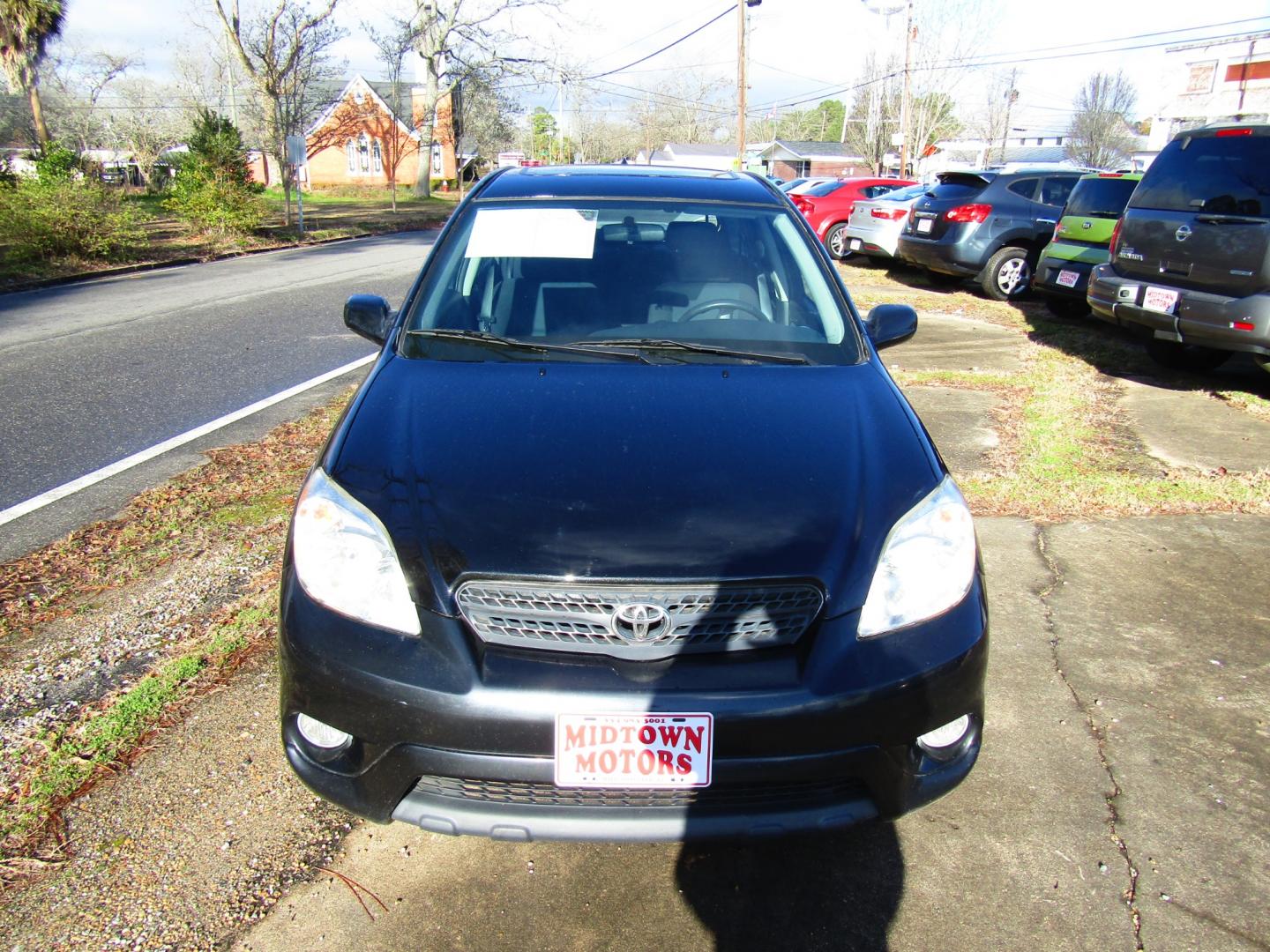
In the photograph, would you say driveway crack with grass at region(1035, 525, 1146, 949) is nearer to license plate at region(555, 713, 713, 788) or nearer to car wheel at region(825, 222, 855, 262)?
license plate at region(555, 713, 713, 788)

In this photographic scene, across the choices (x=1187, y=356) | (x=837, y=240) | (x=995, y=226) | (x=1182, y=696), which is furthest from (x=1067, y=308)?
(x=1182, y=696)

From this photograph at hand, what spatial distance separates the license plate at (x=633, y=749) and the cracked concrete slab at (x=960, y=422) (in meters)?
3.60

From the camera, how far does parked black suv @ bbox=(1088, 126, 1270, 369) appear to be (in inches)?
237

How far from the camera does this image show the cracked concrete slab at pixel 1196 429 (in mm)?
5539

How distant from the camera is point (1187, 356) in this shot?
777 cm

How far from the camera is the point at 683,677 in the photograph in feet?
6.39

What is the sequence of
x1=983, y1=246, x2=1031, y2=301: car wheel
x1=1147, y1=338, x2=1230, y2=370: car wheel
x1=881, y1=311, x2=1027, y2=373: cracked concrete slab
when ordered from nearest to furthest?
x1=1147, y1=338, x2=1230, y2=370: car wheel, x1=881, y1=311, x2=1027, y2=373: cracked concrete slab, x1=983, y1=246, x2=1031, y2=301: car wheel

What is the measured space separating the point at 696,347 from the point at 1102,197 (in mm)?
8217

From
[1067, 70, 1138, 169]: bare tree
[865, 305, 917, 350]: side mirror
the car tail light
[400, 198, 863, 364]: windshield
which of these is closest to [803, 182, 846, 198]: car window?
the car tail light

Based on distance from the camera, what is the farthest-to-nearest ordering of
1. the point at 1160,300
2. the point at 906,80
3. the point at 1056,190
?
the point at 906,80 < the point at 1056,190 < the point at 1160,300

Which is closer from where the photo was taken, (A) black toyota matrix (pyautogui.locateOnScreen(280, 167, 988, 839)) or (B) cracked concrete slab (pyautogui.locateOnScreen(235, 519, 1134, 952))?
(A) black toyota matrix (pyautogui.locateOnScreen(280, 167, 988, 839))

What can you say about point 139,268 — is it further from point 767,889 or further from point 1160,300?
point 767,889

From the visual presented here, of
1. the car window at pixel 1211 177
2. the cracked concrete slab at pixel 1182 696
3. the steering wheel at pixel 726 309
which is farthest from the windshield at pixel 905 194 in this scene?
the steering wheel at pixel 726 309

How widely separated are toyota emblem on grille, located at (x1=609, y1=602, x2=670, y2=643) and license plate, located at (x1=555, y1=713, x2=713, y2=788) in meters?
0.17
